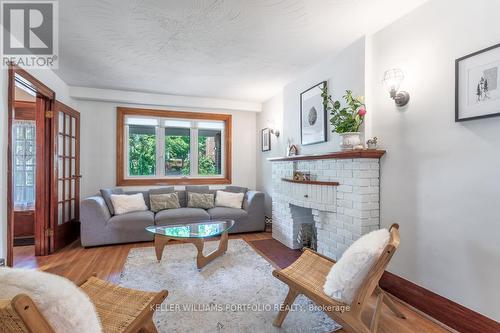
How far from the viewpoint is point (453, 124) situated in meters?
1.76

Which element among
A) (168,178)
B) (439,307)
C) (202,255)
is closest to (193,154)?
(168,178)

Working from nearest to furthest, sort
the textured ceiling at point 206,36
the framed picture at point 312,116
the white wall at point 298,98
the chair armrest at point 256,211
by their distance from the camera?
the textured ceiling at point 206,36 < the white wall at point 298,98 < the framed picture at point 312,116 < the chair armrest at point 256,211

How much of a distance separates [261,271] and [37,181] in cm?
297

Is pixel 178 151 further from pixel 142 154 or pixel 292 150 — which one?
pixel 292 150

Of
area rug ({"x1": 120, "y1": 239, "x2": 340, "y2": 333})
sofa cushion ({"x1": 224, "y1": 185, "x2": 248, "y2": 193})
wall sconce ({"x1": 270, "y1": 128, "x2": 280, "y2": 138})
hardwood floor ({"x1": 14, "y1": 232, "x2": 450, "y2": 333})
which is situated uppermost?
wall sconce ({"x1": 270, "y1": 128, "x2": 280, "y2": 138})

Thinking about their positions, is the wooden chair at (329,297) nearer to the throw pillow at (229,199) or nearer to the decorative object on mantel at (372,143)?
A: the decorative object on mantel at (372,143)

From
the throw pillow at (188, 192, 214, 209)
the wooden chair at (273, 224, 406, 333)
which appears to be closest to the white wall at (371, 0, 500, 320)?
the wooden chair at (273, 224, 406, 333)

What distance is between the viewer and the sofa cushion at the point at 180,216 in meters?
3.69

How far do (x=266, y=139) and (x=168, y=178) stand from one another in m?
1.99

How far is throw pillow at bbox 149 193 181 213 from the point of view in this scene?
402 cm

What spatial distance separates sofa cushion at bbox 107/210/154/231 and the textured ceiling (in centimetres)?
199

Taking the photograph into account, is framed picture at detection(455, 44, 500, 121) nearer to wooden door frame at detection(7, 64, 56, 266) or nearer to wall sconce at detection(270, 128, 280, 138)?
wall sconce at detection(270, 128, 280, 138)

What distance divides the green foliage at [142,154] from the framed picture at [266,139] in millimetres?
2060

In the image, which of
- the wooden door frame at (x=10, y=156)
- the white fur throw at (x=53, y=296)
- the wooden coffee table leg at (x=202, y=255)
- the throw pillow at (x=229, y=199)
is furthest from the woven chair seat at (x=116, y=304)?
the throw pillow at (x=229, y=199)
